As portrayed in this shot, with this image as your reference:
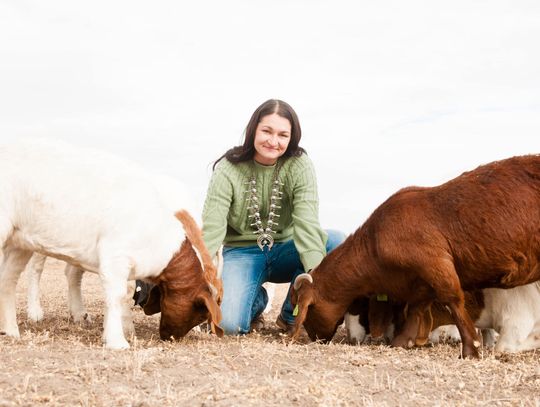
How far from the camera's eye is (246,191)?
22.5 ft

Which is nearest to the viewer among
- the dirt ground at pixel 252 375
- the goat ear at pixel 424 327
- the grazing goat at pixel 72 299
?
the dirt ground at pixel 252 375

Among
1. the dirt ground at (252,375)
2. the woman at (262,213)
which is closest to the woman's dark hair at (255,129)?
the woman at (262,213)

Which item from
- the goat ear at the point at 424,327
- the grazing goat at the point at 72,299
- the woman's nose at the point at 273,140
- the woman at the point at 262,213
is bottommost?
the grazing goat at the point at 72,299

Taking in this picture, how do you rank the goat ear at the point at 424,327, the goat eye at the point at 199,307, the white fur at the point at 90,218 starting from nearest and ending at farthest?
1. the white fur at the point at 90,218
2. the goat eye at the point at 199,307
3. the goat ear at the point at 424,327

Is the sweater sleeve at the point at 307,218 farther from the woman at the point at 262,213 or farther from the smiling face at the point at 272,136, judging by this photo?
the smiling face at the point at 272,136

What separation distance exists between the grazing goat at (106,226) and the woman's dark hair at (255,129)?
1520mm

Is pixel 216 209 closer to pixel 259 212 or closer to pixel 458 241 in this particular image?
pixel 259 212

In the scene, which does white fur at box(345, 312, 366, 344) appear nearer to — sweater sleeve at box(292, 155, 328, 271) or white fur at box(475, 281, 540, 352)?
sweater sleeve at box(292, 155, 328, 271)

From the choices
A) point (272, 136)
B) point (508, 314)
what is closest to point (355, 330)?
point (508, 314)

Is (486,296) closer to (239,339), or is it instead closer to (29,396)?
(239,339)

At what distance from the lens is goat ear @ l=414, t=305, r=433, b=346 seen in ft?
19.0

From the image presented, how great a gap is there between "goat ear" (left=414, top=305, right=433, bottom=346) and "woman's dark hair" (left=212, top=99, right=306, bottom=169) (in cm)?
205

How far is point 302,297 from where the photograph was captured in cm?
604

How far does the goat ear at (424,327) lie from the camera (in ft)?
19.0
